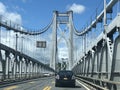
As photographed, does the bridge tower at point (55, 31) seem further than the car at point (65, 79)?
Yes

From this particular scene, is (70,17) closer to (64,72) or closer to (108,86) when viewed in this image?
(64,72)

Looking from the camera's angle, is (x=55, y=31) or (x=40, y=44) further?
(x=55, y=31)

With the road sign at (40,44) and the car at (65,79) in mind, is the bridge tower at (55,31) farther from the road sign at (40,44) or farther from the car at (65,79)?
the car at (65,79)

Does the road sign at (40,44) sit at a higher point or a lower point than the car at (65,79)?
higher

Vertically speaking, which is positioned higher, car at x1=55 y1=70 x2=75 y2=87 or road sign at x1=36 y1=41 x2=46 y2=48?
road sign at x1=36 y1=41 x2=46 y2=48

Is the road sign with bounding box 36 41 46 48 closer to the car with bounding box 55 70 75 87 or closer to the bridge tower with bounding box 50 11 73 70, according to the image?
the bridge tower with bounding box 50 11 73 70

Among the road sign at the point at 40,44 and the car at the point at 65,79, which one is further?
the road sign at the point at 40,44

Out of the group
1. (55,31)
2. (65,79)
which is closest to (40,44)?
(55,31)

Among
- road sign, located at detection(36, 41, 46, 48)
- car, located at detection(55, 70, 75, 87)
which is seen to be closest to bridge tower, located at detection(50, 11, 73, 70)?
road sign, located at detection(36, 41, 46, 48)

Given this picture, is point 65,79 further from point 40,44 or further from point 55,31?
point 55,31

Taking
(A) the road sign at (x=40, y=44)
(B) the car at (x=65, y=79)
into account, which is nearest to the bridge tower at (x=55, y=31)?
(A) the road sign at (x=40, y=44)

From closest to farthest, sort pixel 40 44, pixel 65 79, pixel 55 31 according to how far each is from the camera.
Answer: pixel 65 79, pixel 40 44, pixel 55 31

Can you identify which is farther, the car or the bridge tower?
the bridge tower

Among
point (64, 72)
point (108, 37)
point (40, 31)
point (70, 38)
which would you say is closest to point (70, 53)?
point (70, 38)
